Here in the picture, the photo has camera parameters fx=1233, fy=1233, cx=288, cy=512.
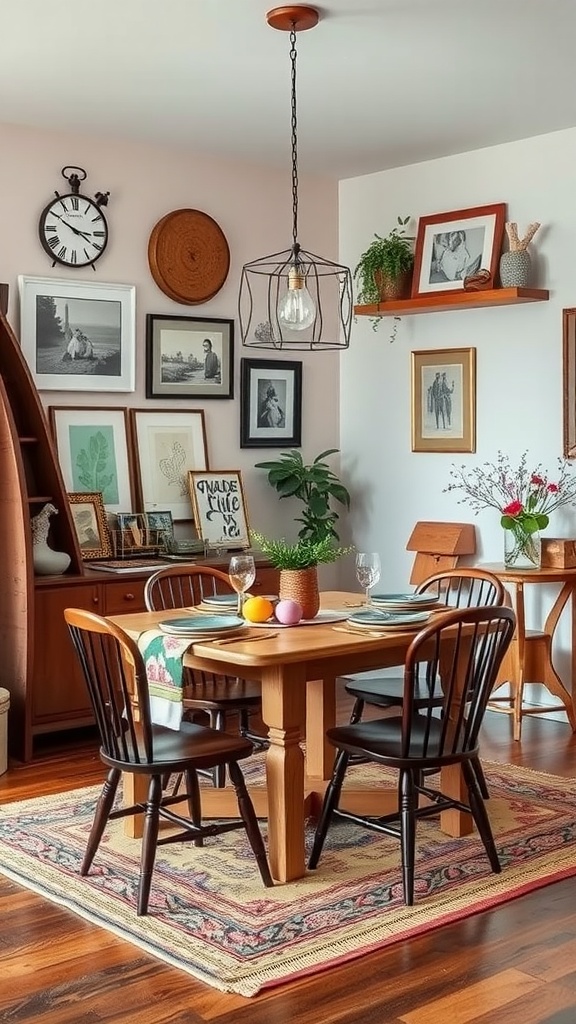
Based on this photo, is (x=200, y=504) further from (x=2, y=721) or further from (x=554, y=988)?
(x=554, y=988)

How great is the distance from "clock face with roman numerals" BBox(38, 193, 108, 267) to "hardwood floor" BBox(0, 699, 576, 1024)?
321 cm

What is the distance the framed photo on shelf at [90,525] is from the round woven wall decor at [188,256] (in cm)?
116

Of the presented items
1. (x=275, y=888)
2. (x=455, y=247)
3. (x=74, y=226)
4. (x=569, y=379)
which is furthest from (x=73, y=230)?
(x=275, y=888)

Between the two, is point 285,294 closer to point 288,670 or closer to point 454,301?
point 454,301

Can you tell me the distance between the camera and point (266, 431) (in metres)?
6.64

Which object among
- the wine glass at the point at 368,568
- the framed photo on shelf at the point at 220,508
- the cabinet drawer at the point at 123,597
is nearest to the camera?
the wine glass at the point at 368,568

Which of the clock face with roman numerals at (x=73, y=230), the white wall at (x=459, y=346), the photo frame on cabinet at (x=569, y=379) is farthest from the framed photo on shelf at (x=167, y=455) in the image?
the photo frame on cabinet at (x=569, y=379)

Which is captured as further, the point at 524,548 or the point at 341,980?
the point at 524,548

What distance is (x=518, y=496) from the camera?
5957 millimetres

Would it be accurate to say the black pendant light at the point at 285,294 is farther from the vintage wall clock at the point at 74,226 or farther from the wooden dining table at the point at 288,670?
the wooden dining table at the point at 288,670

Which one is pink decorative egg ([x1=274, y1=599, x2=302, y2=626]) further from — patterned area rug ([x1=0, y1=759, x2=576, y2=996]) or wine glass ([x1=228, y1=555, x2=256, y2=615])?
patterned area rug ([x1=0, y1=759, x2=576, y2=996])

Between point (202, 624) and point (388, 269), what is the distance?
10.2ft

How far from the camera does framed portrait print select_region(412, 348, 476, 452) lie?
20.4ft

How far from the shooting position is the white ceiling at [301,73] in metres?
4.15
